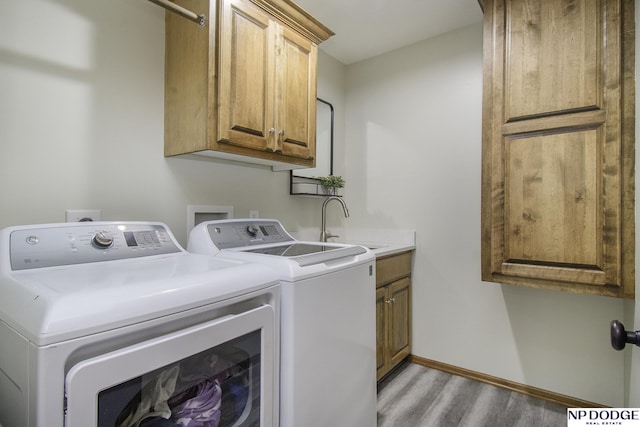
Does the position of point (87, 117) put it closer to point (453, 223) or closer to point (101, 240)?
point (101, 240)

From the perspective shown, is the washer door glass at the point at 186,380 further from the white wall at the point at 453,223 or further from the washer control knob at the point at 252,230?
the white wall at the point at 453,223

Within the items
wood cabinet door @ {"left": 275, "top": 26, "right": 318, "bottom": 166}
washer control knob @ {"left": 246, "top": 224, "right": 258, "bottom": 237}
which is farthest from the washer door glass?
wood cabinet door @ {"left": 275, "top": 26, "right": 318, "bottom": 166}

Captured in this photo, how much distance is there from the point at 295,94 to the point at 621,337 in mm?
1669

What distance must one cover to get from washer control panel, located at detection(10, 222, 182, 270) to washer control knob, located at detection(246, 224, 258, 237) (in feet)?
1.31

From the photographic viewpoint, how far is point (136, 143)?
1551mm

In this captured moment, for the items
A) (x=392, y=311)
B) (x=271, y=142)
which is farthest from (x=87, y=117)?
(x=392, y=311)

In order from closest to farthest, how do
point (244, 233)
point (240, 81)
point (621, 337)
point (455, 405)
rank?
1. point (621, 337)
2. point (240, 81)
3. point (244, 233)
4. point (455, 405)

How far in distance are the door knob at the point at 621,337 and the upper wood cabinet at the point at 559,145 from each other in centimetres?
81

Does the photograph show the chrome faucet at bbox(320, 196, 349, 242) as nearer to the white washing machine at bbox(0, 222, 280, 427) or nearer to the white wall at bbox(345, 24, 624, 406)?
the white wall at bbox(345, 24, 624, 406)

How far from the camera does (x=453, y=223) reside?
2.35 metres

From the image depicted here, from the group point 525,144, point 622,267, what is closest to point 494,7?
point 525,144

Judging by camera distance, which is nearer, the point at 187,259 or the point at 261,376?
the point at 261,376

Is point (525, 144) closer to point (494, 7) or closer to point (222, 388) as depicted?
point (494, 7)

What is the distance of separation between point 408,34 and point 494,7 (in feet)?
2.56
